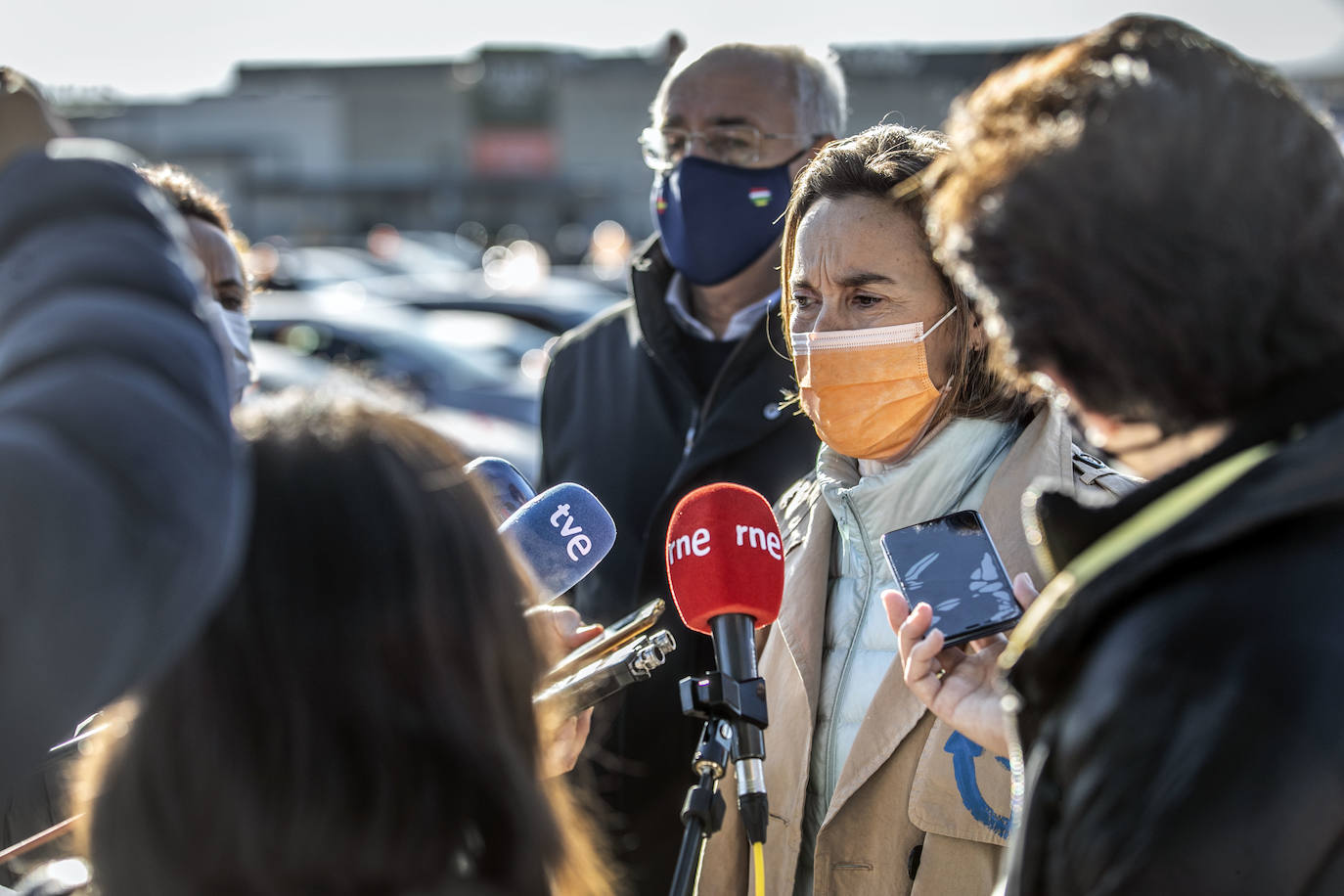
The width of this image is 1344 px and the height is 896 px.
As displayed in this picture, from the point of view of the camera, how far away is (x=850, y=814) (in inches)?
84.0

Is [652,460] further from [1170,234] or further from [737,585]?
[1170,234]

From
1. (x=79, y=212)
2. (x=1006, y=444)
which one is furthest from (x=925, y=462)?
(x=79, y=212)

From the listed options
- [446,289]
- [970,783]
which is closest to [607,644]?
[970,783]

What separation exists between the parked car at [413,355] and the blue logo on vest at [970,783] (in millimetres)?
7103

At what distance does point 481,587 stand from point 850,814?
1.14 metres

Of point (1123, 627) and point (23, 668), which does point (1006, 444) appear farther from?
point (23, 668)

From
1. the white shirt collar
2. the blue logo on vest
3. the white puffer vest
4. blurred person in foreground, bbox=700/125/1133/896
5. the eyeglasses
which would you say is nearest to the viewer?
the blue logo on vest

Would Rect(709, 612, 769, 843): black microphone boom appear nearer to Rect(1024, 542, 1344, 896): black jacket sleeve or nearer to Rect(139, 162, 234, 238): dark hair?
Rect(1024, 542, 1344, 896): black jacket sleeve

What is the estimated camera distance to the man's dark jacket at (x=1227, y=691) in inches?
43.8

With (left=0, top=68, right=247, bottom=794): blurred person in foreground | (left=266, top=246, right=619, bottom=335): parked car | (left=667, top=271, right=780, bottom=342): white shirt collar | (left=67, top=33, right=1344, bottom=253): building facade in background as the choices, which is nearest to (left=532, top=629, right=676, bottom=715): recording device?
(left=0, top=68, right=247, bottom=794): blurred person in foreground

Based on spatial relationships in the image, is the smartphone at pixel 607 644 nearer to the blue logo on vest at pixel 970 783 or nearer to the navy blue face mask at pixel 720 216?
the blue logo on vest at pixel 970 783

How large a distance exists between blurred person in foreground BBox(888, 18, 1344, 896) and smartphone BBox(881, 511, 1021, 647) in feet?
1.52

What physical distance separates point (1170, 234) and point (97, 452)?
0.92m

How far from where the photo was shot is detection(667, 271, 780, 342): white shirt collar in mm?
3361
